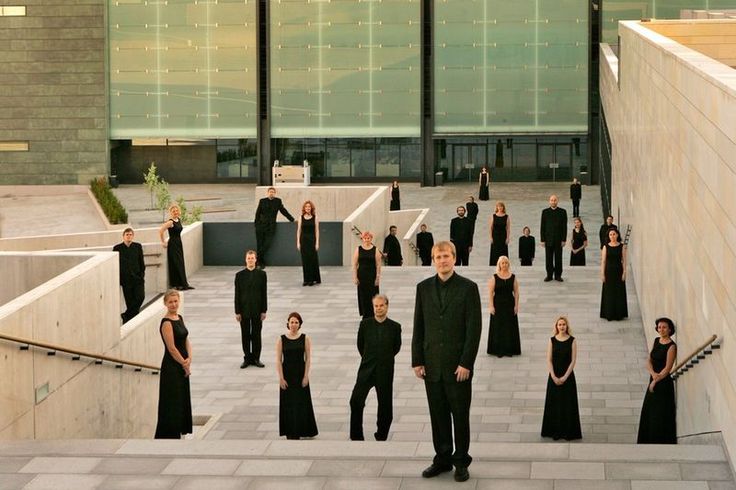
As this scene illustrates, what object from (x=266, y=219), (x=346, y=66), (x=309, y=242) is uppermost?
(x=346, y=66)

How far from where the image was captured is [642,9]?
53.8 meters

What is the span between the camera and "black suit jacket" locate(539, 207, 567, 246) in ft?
75.0

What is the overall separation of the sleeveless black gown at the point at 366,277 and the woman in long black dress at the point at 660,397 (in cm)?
688

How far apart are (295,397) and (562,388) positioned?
8.09ft

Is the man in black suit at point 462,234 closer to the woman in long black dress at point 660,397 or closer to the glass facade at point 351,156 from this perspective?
the woman in long black dress at point 660,397

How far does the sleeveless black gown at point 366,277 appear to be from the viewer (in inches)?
755

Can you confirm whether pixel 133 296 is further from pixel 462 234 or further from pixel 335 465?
pixel 335 465

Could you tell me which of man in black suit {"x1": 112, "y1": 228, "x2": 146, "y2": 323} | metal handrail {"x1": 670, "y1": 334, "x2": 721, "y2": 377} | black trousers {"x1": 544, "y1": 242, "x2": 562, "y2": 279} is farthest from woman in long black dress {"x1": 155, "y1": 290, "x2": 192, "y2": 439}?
black trousers {"x1": 544, "y1": 242, "x2": 562, "y2": 279}

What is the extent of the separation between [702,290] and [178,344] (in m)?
4.66

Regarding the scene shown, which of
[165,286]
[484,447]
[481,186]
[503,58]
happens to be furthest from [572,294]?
[503,58]

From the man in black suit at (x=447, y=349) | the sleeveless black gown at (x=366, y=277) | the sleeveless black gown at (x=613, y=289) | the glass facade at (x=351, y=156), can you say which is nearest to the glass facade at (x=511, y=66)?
→ the glass facade at (x=351, y=156)

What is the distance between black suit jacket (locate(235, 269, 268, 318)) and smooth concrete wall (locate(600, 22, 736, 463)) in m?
4.53

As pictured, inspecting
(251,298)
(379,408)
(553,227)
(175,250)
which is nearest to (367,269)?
(251,298)

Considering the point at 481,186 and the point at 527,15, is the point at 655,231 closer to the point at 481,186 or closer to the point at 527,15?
the point at 481,186
